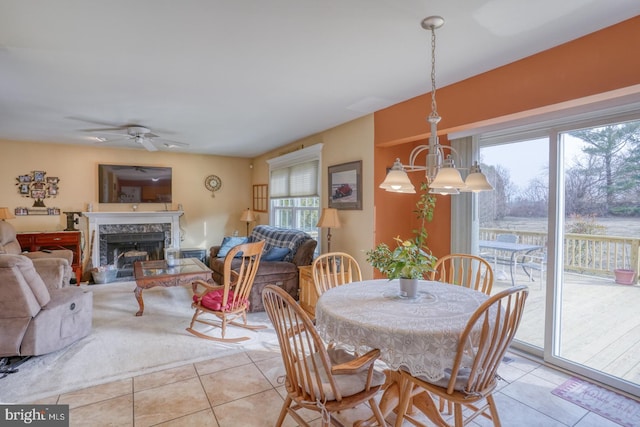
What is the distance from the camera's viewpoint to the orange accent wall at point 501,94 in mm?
1880

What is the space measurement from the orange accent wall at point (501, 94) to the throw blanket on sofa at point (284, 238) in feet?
4.60

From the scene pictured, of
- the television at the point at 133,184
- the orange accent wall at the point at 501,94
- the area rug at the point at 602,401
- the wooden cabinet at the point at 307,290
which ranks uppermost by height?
the orange accent wall at the point at 501,94

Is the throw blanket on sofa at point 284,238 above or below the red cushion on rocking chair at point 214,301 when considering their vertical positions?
above

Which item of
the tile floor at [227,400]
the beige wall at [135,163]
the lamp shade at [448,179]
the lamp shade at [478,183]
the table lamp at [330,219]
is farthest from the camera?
the beige wall at [135,163]

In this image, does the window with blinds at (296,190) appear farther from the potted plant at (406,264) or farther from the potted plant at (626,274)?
the potted plant at (626,274)

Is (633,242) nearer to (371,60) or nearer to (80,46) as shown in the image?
(371,60)

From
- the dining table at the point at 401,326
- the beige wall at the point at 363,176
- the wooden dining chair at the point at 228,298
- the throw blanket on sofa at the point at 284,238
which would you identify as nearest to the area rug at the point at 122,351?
the wooden dining chair at the point at 228,298

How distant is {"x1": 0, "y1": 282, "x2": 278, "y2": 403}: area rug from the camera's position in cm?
243

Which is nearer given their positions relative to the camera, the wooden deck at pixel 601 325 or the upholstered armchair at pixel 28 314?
the wooden deck at pixel 601 325

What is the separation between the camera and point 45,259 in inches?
143

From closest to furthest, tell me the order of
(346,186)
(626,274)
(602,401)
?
(602,401) < (626,274) < (346,186)

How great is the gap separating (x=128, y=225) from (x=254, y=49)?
525 centimetres

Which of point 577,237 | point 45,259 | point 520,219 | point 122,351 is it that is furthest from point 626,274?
point 45,259

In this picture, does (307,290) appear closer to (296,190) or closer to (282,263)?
(282,263)
